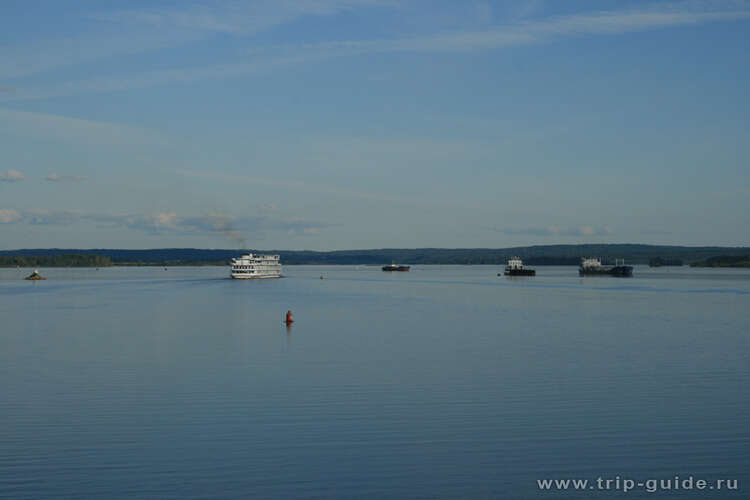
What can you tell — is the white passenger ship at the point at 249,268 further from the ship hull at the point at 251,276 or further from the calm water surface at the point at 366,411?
the calm water surface at the point at 366,411

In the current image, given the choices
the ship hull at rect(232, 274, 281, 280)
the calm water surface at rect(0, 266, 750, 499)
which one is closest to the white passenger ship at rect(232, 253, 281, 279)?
the ship hull at rect(232, 274, 281, 280)

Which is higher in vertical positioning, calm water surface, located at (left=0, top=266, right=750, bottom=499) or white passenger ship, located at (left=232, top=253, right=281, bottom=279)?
white passenger ship, located at (left=232, top=253, right=281, bottom=279)

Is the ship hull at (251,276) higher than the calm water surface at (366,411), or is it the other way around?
the ship hull at (251,276)

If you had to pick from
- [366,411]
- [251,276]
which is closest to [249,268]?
[251,276]

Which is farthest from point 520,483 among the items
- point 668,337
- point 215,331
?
point 215,331

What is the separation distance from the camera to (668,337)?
46844mm

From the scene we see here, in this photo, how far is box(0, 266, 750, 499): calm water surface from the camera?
Result: 55.2ft

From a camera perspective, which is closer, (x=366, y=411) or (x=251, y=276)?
(x=366, y=411)

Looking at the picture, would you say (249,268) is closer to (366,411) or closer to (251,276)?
(251,276)

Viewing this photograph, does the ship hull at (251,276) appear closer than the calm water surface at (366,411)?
No

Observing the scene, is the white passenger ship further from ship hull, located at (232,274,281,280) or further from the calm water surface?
the calm water surface

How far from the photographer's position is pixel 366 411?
24.2 meters

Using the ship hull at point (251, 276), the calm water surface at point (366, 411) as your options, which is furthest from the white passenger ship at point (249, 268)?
the calm water surface at point (366, 411)

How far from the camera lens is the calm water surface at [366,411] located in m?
16.8
